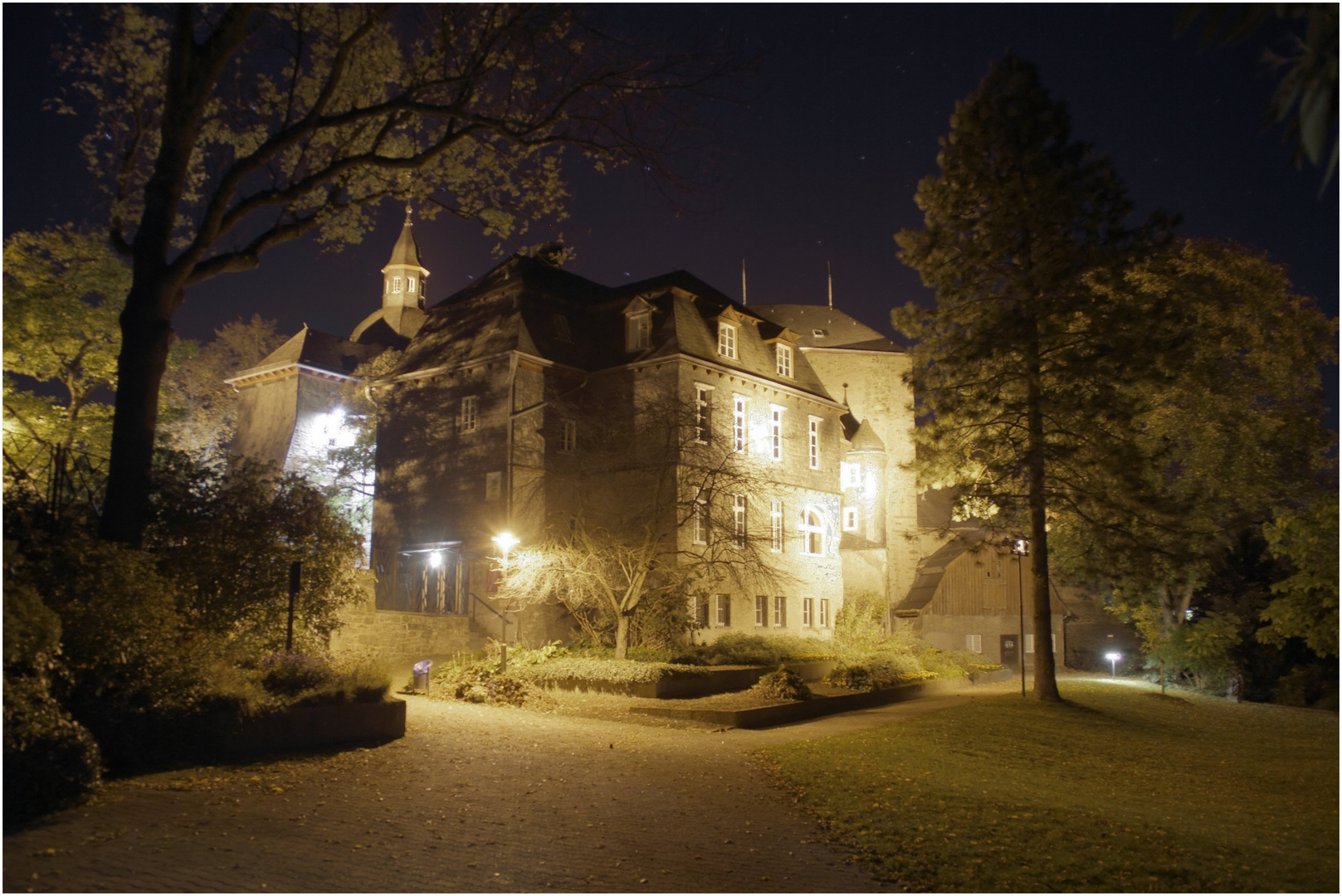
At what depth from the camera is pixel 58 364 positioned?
22.4m

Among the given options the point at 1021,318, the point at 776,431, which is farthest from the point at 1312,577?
the point at 776,431

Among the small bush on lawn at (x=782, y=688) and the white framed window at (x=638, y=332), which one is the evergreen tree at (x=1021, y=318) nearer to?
the small bush on lawn at (x=782, y=688)

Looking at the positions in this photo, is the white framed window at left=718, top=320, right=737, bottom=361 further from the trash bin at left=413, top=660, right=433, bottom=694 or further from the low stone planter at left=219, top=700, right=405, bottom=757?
the low stone planter at left=219, top=700, right=405, bottom=757

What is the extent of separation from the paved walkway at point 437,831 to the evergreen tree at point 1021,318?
1168 centimetres

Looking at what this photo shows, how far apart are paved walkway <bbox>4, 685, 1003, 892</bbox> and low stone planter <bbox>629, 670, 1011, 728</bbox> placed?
18.2 feet

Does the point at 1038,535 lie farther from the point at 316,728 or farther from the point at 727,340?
the point at 316,728

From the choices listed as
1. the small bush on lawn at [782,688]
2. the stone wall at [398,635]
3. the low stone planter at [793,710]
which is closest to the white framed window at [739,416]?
the low stone planter at [793,710]

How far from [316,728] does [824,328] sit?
37.8 meters

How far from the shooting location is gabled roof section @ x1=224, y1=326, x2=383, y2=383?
128 ft

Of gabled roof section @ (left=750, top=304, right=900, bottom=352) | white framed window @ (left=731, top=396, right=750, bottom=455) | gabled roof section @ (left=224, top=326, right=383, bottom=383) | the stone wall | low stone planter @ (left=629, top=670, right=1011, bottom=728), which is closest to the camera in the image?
low stone planter @ (left=629, top=670, right=1011, bottom=728)

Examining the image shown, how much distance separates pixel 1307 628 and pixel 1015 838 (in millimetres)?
10508

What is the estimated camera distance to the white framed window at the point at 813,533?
3484 centimetres

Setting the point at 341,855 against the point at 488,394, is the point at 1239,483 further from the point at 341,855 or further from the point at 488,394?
the point at 341,855

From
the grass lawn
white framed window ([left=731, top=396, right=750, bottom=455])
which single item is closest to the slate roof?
white framed window ([left=731, top=396, right=750, bottom=455])
